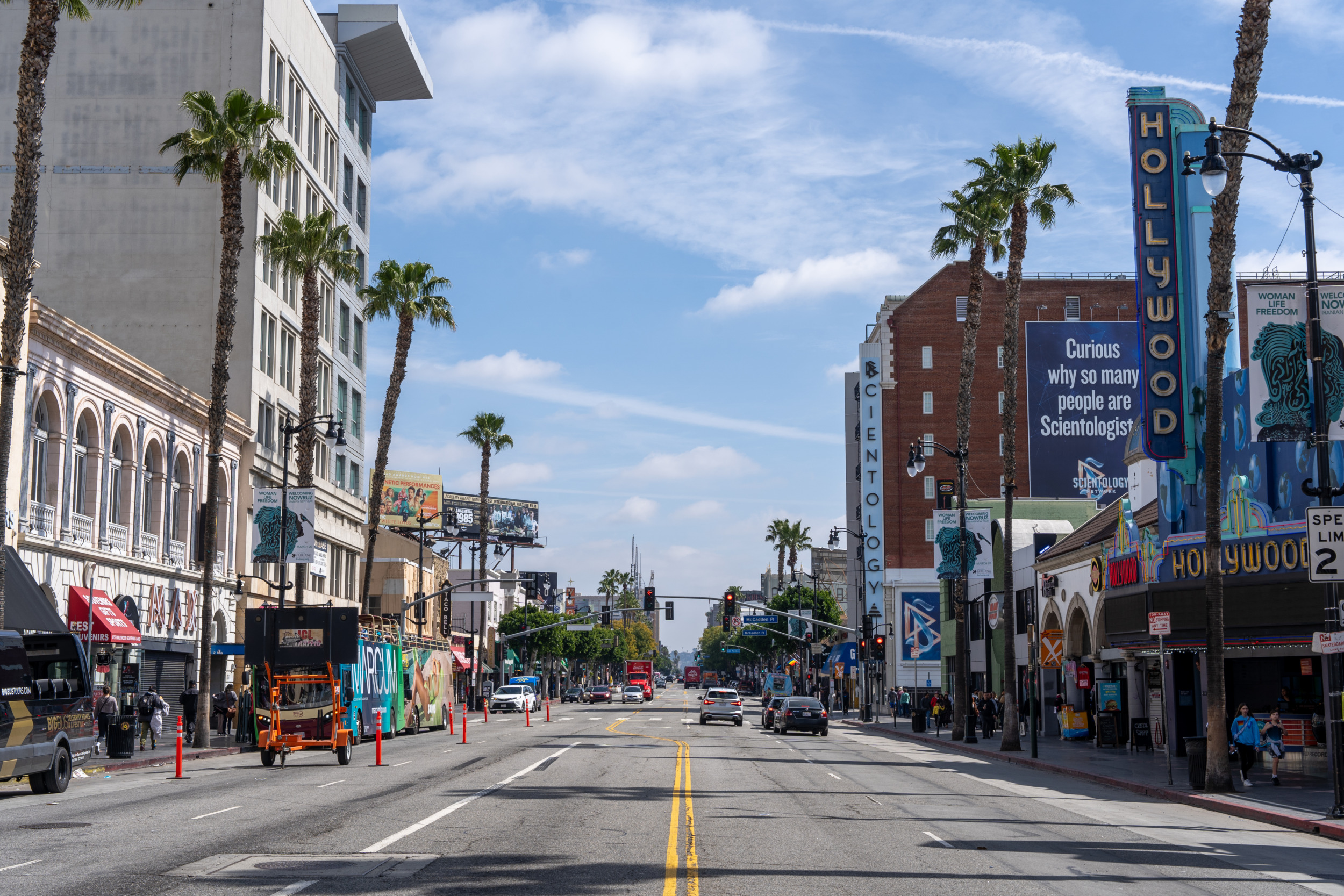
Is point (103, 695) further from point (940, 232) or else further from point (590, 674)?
point (590, 674)

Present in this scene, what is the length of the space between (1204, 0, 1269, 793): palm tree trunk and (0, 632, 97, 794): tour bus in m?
21.0

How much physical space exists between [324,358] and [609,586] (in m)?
126

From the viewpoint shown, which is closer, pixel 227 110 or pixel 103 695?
pixel 103 695

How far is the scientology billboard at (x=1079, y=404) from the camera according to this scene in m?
82.2

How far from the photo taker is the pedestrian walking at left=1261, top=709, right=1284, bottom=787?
26.1m

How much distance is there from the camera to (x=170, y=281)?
51.9 m

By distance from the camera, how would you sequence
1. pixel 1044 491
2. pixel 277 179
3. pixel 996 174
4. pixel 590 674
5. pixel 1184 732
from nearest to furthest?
pixel 1184 732 → pixel 996 174 → pixel 277 179 → pixel 1044 491 → pixel 590 674

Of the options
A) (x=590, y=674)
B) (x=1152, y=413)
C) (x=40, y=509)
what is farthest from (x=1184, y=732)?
(x=590, y=674)

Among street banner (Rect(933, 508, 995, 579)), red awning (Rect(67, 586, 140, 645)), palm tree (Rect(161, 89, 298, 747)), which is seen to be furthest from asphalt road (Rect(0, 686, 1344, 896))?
street banner (Rect(933, 508, 995, 579))

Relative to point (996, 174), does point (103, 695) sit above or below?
below

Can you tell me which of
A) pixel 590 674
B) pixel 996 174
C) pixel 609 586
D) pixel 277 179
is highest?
pixel 277 179

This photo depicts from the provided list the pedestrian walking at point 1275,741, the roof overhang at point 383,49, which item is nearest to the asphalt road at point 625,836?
the pedestrian walking at point 1275,741

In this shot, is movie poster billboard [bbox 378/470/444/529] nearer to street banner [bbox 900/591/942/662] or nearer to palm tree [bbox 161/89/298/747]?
street banner [bbox 900/591/942/662]

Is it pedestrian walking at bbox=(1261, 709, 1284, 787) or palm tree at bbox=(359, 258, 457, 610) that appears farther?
palm tree at bbox=(359, 258, 457, 610)
